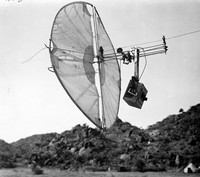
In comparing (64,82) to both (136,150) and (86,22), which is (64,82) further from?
(136,150)

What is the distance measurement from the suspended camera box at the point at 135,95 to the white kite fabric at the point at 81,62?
944mm

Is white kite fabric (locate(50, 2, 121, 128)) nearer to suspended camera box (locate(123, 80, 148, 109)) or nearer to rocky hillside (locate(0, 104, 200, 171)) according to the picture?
suspended camera box (locate(123, 80, 148, 109))

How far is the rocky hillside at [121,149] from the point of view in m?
19.7

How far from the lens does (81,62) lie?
298 inches

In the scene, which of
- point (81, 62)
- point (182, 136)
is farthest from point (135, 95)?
point (182, 136)

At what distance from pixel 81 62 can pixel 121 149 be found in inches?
691

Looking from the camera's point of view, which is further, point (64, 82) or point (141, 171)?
point (141, 171)

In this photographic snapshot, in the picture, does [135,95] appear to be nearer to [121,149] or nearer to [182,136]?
[121,149]

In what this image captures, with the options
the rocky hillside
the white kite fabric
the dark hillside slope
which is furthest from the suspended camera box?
the dark hillside slope

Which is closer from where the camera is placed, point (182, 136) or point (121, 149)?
point (121, 149)

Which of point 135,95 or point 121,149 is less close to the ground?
point 135,95

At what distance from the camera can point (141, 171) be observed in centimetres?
1764

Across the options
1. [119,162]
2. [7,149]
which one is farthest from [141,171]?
[7,149]

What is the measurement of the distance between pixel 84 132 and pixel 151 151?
30.9 feet
